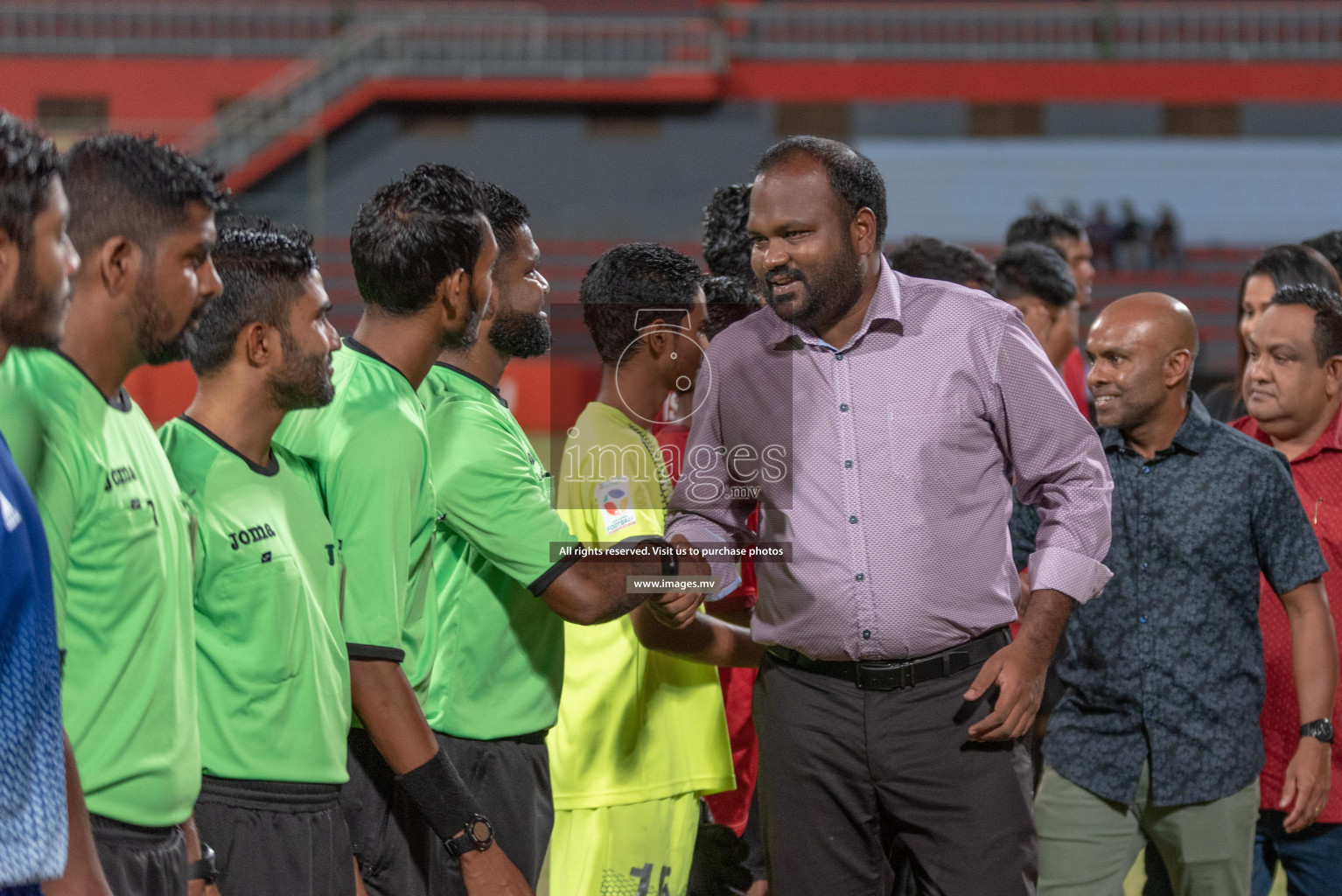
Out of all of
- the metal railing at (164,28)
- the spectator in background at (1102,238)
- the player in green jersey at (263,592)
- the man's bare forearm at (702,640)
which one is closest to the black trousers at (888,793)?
the man's bare forearm at (702,640)

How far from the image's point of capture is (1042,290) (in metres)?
4.29

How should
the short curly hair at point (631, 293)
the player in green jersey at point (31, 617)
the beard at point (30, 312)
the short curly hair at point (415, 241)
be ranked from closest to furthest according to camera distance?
1. the player in green jersey at point (31, 617)
2. the beard at point (30, 312)
3. the short curly hair at point (415, 241)
4. the short curly hair at point (631, 293)

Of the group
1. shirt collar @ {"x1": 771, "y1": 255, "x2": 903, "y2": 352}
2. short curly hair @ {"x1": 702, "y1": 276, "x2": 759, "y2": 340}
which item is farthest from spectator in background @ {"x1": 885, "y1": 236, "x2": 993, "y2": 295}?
shirt collar @ {"x1": 771, "y1": 255, "x2": 903, "y2": 352}

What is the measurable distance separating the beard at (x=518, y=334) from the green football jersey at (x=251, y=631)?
2.16 ft

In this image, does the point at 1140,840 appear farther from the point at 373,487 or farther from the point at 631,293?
the point at 373,487

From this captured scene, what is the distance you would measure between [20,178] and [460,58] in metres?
18.6

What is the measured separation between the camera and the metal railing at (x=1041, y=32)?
19.4 metres

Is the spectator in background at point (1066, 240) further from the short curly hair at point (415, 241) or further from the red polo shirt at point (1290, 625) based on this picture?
the short curly hair at point (415, 241)

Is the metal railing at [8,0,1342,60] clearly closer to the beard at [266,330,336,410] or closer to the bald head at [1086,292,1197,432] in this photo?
the bald head at [1086,292,1197,432]

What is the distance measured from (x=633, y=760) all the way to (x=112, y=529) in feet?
4.25

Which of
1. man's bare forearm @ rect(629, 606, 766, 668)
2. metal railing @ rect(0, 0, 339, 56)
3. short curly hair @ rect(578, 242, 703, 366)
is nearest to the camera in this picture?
man's bare forearm @ rect(629, 606, 766, 668)

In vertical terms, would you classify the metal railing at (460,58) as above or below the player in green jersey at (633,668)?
above

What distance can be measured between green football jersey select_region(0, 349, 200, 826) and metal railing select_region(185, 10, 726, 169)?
1791 cm

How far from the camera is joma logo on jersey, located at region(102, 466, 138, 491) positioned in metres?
1.61
